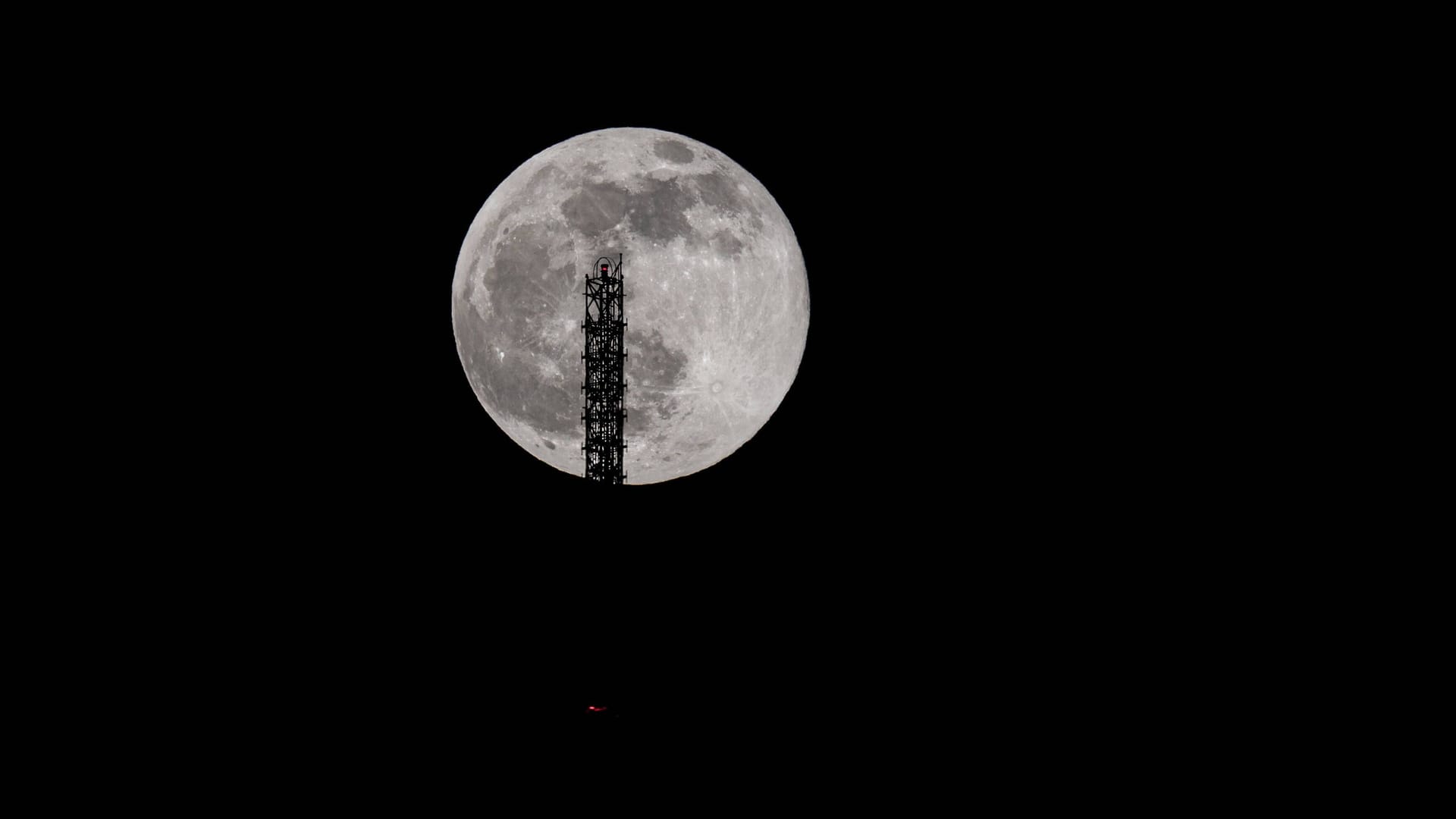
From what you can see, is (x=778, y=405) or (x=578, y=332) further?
(x=778, y=405)

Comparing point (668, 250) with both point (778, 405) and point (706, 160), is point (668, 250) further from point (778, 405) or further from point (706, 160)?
point (778, 405)

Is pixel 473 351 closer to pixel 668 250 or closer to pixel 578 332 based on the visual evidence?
pixel 578 332

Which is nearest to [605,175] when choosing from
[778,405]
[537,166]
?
[537,166]

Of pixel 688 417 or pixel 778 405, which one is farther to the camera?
pixel 778 405

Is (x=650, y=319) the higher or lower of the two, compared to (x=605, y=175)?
lower

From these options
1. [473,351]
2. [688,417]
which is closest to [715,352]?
[688,417]

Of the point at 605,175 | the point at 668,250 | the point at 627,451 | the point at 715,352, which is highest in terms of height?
the point at 605,175
